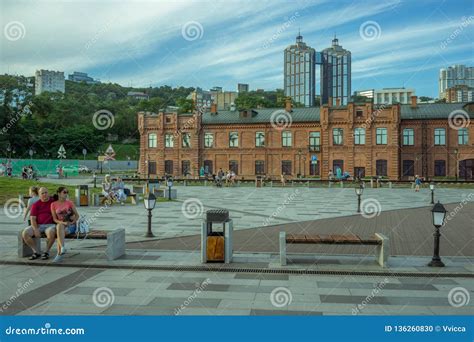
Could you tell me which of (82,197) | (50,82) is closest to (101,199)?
(82,197)

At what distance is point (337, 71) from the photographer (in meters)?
77.4

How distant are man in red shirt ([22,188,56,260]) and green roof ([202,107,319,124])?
52.2 m

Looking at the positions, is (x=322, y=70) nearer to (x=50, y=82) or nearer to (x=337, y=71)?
(x=337, y=71)

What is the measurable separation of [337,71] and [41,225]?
72.7 meters

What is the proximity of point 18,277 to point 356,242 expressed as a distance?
6569 mm

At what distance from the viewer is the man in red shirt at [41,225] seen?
988 centimetres

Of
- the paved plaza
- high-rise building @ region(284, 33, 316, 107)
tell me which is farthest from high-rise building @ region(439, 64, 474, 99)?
the paved plaza

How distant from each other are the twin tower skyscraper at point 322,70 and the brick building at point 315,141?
1241cm

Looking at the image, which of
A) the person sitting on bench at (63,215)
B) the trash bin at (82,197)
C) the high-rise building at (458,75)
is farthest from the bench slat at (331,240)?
the high-rise building at (458,75)

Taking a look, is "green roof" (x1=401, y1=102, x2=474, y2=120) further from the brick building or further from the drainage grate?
the drainage grate

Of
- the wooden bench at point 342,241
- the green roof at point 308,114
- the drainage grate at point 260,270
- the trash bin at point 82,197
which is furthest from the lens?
the green roof at point 308,114

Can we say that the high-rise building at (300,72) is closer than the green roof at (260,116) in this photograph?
No

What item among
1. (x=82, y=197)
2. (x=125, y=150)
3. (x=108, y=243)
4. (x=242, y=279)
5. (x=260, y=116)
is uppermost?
(x=260, y=116)

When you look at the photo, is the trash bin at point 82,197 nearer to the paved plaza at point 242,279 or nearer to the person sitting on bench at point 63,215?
the paved plaza at point 242,279
